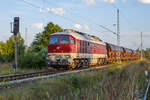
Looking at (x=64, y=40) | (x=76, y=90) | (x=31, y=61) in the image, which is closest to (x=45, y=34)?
(x=31, y=61)

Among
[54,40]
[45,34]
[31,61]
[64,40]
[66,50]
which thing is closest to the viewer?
[66,50]

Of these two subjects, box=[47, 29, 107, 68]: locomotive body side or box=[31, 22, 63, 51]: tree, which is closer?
box=[47, 29, 107, 68]: locomotive body side

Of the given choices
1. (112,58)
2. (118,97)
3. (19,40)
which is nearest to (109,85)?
(118,97)

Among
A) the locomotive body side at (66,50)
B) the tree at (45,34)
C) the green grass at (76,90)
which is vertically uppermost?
the tree at (45,34)

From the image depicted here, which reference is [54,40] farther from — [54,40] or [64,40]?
[64,40]

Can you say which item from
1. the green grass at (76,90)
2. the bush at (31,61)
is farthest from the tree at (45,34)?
the green grass at (76,90)

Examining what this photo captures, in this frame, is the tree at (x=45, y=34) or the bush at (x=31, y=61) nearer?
the bush at (x=31, y=61)

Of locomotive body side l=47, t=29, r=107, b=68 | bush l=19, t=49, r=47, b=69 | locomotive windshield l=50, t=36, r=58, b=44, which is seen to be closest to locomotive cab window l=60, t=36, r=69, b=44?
locomotive body side l=47, t=29, r=107, b=68

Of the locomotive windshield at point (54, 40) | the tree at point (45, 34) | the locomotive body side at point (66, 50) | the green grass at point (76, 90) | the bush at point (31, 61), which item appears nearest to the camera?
the green grass at point (76, 90)

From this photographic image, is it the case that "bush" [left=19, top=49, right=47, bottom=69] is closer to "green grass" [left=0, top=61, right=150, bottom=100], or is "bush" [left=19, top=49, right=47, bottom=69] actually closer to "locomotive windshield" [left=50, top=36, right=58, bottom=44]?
"locomotive windshield" [left=50, top=36, right=58, bottom=44]

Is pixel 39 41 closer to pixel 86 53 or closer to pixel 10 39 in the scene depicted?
pixel 10 39

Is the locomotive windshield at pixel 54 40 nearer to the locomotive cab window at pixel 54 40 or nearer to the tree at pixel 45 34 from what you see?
the locomotive cab window at pixel 54 40

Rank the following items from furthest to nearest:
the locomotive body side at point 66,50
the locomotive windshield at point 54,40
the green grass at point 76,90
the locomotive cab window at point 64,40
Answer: the locomotive windshield at point 54,40 → the locomotive cab window at point 64,40 → the locomotive body side at point 66,50 → the green grass at point 76,90

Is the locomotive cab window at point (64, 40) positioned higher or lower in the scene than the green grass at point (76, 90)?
higher
